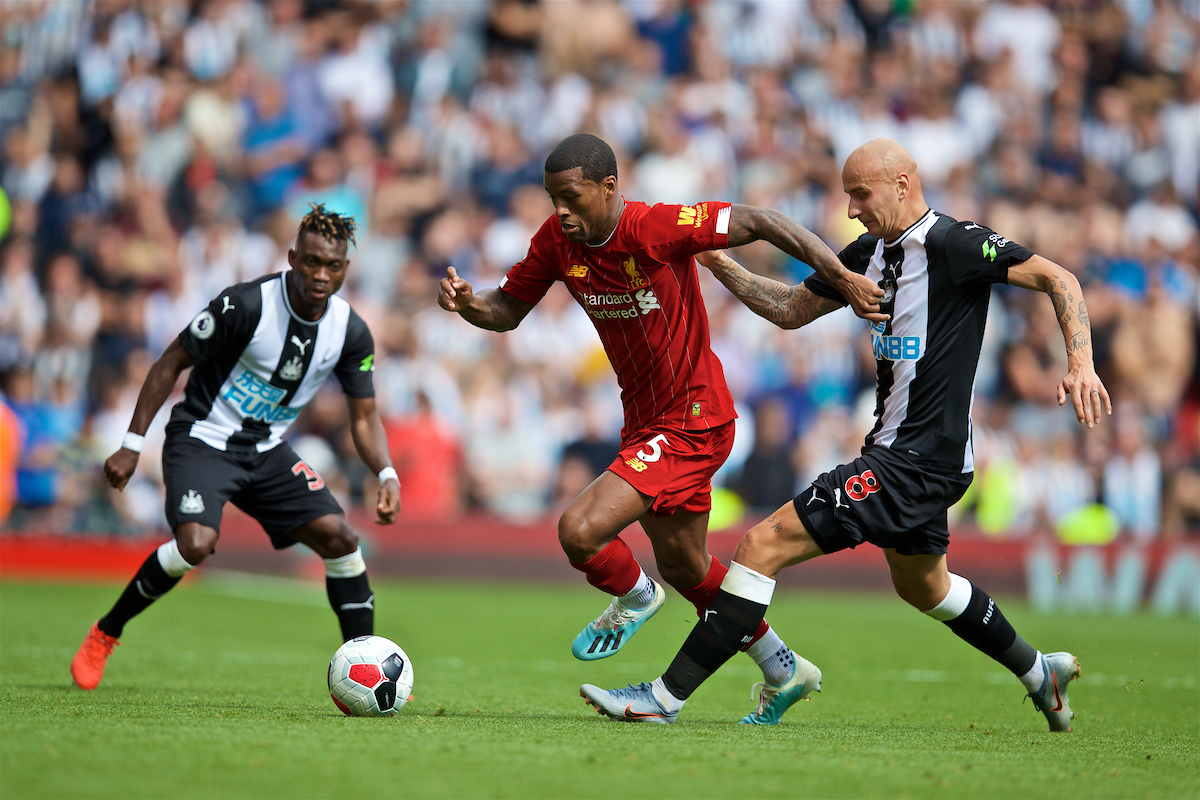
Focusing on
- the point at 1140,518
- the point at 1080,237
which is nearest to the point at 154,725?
the point at 1140,518

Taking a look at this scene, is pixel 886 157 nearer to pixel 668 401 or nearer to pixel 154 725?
pixel 668 401

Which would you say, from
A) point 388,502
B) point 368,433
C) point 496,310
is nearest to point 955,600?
point 496,310

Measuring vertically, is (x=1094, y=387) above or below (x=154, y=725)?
above

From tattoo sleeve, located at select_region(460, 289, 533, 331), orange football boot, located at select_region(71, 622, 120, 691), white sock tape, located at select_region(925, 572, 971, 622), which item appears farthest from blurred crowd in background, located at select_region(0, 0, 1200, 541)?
white sock tape, located at select_region(925, 572, 971, 622)

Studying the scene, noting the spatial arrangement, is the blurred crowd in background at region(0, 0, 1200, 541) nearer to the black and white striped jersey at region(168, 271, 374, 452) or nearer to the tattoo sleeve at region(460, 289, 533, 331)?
the black and white striped jersey at region(168, 271, 374, 452)

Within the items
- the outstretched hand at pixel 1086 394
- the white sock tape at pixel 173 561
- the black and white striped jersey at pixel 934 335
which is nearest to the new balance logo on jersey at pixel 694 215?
the black and white striped jersey at pixel 934 335

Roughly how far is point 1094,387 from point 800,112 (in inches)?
522

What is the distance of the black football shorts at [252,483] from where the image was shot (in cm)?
712

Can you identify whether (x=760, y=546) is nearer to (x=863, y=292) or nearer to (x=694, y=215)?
(x=863, y=292)

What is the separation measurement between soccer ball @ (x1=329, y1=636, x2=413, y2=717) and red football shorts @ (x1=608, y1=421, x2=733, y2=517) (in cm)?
137

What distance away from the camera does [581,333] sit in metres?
16.0

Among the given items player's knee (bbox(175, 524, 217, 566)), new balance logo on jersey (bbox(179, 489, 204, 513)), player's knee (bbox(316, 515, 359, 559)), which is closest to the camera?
player's knee (bbox(175, 524, 217, 566))

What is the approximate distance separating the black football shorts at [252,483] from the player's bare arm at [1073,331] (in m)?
3.98

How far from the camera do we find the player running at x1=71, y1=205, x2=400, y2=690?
7.03m
